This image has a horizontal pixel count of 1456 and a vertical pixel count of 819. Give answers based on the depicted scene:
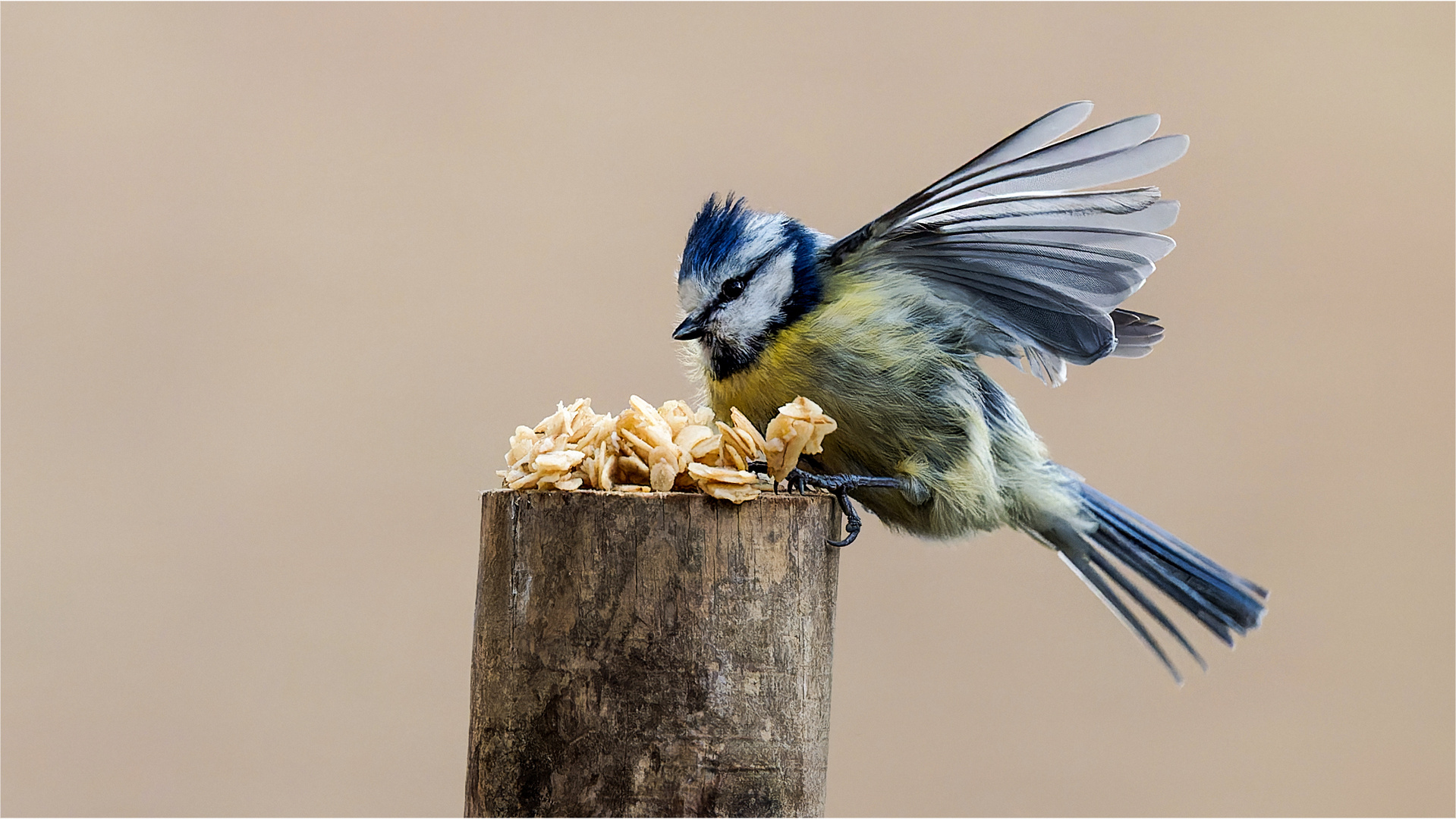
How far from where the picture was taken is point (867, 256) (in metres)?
1.37

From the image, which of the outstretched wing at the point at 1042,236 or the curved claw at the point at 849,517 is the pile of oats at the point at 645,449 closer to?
the curved claw at the point at 849,517

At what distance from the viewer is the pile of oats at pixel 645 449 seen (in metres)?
1.14

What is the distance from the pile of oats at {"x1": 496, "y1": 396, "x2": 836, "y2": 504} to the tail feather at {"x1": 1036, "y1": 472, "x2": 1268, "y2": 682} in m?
0.53

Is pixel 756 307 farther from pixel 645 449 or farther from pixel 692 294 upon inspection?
pixel 645 449

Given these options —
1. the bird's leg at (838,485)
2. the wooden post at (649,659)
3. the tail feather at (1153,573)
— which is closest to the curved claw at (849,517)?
the bird's leg at (838,485)

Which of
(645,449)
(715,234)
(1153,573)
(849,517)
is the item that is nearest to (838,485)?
(849,517)

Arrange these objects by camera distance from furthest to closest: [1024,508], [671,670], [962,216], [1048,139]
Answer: [1024,508] → [962,216] → [1048,139] → [671,670]

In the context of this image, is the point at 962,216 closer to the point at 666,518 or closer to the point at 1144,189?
the point at 1144,189

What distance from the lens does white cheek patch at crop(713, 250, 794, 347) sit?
1.38 meters

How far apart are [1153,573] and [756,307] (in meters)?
0.63

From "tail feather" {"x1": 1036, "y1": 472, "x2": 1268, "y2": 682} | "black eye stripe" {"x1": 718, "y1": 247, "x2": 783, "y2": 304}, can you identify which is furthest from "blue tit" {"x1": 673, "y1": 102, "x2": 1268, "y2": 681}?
"tail feather" {"x1": 1036, "y1": 472, "x2": 1268, "y2": 682}

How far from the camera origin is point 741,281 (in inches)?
54.4

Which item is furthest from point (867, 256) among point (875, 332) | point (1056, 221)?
point (1056, 221)

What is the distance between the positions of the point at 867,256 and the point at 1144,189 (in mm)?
298
